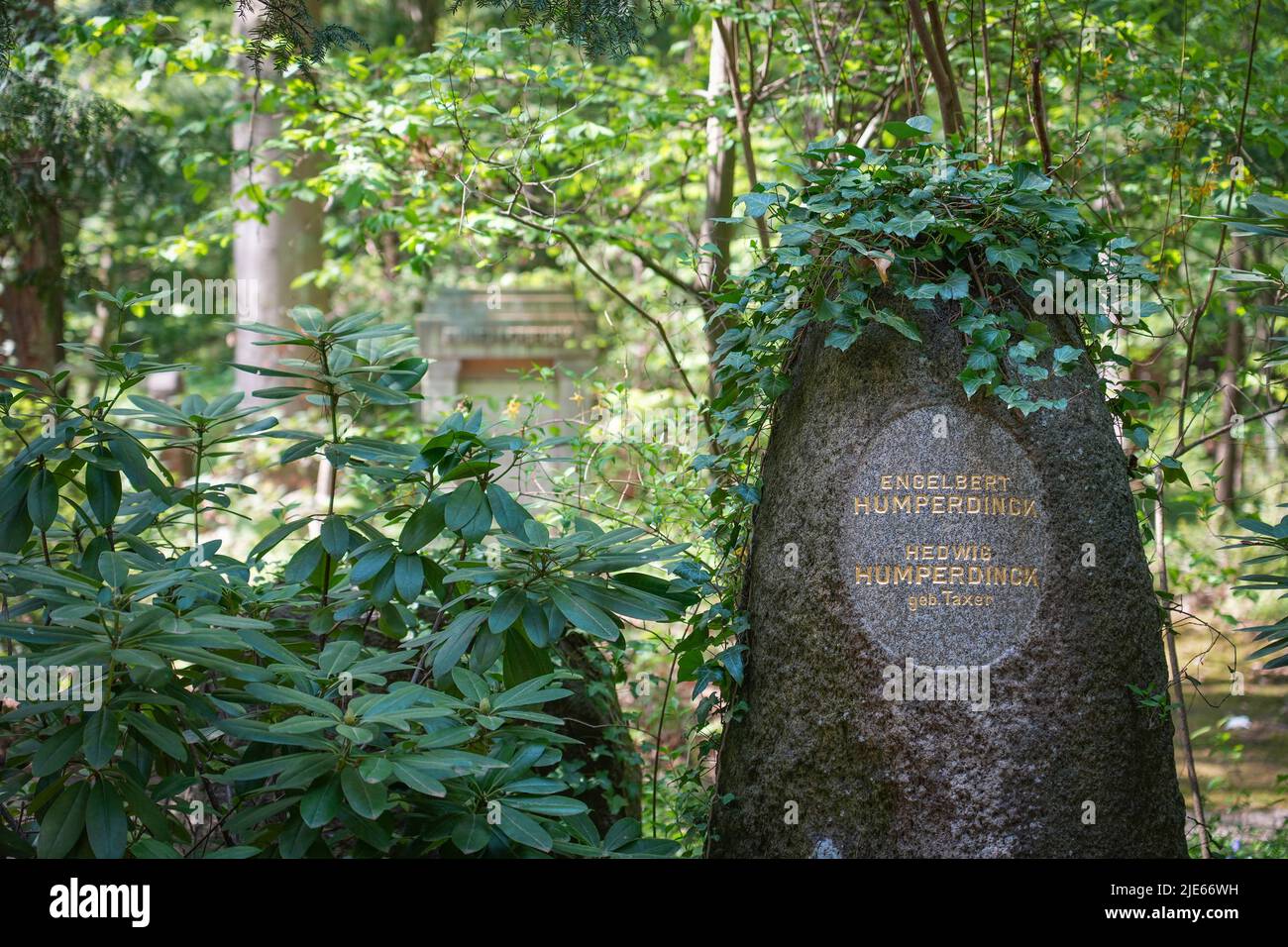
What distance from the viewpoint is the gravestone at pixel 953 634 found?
118 inches

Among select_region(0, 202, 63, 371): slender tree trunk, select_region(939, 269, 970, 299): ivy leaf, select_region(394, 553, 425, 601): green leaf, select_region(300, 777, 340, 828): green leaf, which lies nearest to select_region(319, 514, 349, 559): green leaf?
select_region(394, 553, 425, 601): green leaf

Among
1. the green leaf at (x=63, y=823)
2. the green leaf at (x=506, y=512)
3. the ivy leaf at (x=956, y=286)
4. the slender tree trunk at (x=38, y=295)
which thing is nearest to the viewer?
the green leaf at (x=63, y=823)

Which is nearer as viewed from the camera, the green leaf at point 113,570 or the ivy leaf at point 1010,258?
the green leaf at point 113,570

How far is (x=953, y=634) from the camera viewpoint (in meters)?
3.06

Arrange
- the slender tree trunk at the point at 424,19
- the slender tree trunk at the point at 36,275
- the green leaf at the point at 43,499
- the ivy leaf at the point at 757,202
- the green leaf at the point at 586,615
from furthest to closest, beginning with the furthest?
1. the slender tree trunk at the point at 424,19
2. the slender tree trunk at the point at 36,275
3. the ivy leaf at the point at 757,202
4. the green leaf at the point at 43,499
5. the green leaf at the point at 586,615

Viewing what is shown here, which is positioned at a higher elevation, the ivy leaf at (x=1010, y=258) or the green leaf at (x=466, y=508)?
the ivy leaf at (x=1010, y=258)

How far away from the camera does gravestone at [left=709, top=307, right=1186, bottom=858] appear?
2.99 metres

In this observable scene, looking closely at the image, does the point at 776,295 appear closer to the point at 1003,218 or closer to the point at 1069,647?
the point at 1003,218

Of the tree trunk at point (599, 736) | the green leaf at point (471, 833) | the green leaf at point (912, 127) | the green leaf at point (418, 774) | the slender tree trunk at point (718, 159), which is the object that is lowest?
the tree trunk at point (599, 736)

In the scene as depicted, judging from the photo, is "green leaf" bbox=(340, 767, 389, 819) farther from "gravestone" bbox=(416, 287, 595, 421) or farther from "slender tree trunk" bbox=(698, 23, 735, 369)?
"gravestone" bbox=(416, 287, 595, 421)

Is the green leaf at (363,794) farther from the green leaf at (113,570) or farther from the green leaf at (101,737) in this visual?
the green leaf at (113,570)

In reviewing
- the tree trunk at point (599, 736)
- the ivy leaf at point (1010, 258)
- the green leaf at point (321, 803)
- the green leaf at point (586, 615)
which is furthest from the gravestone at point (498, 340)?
the green leaf at point (321, 803)

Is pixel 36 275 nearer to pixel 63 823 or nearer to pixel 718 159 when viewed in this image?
pixel 718 159
